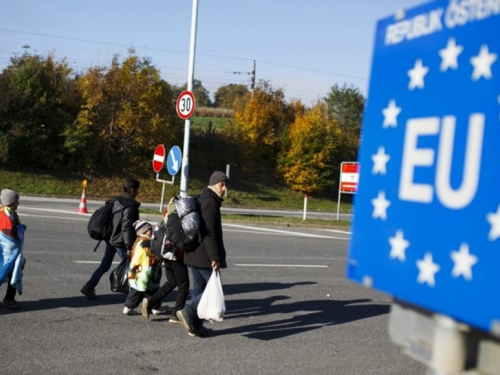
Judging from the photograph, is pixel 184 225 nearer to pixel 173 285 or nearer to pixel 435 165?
pixel 173 285

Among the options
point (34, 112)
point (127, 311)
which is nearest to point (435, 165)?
point (127, 311)

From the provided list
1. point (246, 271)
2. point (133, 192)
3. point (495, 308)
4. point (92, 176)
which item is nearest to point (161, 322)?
point (133, 192)

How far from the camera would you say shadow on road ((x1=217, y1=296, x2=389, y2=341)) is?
8.56m

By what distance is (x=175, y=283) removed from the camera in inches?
344

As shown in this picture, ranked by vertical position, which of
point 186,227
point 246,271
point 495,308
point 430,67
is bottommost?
point 246,271

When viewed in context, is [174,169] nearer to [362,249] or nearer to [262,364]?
[262,364]

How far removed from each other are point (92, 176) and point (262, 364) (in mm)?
33129

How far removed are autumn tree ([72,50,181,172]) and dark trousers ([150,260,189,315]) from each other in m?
31.9

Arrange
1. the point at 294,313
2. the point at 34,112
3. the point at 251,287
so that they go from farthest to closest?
the point at 34,112, the point at 251,287, the point at 294,313

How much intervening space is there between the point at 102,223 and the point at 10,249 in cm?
137

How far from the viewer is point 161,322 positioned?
8.58 metres

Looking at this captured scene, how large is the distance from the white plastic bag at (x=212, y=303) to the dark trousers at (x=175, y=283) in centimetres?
100

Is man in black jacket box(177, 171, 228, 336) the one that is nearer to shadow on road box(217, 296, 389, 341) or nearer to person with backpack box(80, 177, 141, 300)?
shadow on road box(217, 296, 389, 341)

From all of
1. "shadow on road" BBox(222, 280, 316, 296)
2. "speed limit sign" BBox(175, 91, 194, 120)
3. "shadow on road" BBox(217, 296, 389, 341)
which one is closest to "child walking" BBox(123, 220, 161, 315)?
"shadow on road" BBox(217, 296, 389, 341)
